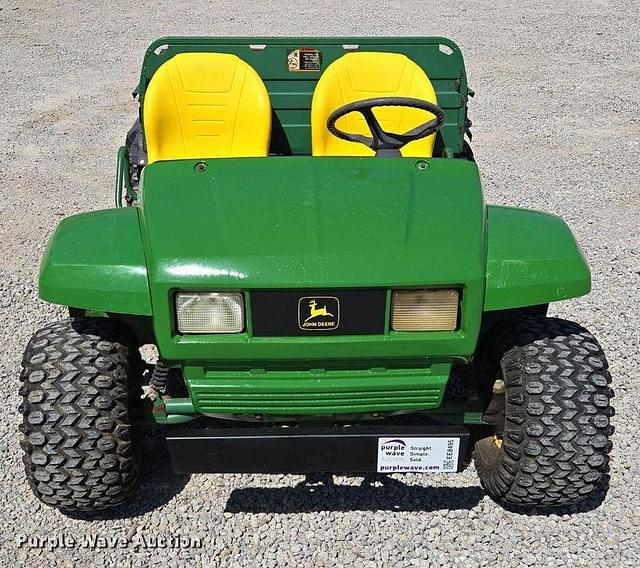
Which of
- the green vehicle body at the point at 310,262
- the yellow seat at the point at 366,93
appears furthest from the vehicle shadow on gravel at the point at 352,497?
the yellow seat at the point at 366,93

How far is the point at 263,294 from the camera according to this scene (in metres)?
2.14

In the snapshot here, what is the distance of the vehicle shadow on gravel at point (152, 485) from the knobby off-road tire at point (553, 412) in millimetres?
1136

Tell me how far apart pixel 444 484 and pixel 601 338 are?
1.28 meters

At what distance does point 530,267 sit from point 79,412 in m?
1.36

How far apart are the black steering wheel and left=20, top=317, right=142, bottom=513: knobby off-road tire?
1.11m

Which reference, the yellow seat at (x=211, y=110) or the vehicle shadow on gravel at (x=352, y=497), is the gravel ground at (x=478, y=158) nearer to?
the vehicle shadow on gravel at (x=352, y=497)

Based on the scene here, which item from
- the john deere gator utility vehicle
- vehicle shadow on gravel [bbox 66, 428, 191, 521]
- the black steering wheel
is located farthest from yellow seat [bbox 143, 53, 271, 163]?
vehicle shadow on gravel [bbox 66, 428, 191, 521]

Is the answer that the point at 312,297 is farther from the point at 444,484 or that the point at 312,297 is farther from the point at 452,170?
the point at 444,484

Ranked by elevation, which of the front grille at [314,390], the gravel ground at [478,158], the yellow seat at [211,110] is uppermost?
the yellow seat at [211,110]

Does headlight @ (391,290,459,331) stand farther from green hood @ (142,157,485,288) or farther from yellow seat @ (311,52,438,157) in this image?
yellow seat @ (311,52,438,157)

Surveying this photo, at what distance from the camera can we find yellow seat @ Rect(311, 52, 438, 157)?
3643 mm

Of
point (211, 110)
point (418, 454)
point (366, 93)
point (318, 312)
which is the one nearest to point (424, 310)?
point (318, 312)

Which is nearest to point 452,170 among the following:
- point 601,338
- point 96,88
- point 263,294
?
point 263,294

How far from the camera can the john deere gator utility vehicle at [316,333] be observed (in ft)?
7.10
